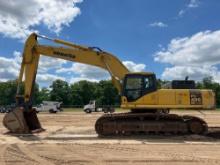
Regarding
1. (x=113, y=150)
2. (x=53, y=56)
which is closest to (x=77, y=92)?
(x=53, y=56)

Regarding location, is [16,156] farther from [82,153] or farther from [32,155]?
[82,153]

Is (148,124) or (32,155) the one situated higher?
(148,124)

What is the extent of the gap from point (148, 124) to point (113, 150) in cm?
527

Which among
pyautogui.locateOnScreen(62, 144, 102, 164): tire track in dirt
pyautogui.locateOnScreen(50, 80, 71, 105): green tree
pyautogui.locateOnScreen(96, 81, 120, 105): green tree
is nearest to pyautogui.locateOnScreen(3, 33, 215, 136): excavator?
pyautogui.locateOnScreen(62, 144, 102, 164): tire track in dirt

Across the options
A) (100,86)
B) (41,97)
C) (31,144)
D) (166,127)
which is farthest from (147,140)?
(41,97)

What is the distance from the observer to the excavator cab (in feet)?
66.5

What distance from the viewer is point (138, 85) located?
800 inches

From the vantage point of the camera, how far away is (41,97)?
150m

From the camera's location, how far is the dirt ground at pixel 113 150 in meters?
13.0

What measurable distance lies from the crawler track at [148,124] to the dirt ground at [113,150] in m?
0.42

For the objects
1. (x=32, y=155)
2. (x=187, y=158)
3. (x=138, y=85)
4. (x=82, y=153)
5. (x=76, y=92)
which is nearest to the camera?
(x=187, y=158)

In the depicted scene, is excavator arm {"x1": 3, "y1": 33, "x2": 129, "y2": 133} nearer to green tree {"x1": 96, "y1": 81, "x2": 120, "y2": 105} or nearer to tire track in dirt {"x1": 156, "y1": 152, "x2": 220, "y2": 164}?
tire track in dirt {"x1": 156, "y1": 152, "x2": 220, "y2": 164}

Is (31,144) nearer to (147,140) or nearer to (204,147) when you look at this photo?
(147,140)

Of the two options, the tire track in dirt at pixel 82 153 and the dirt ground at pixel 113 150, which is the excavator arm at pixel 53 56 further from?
the tire track in dirt at pixel 82 153
